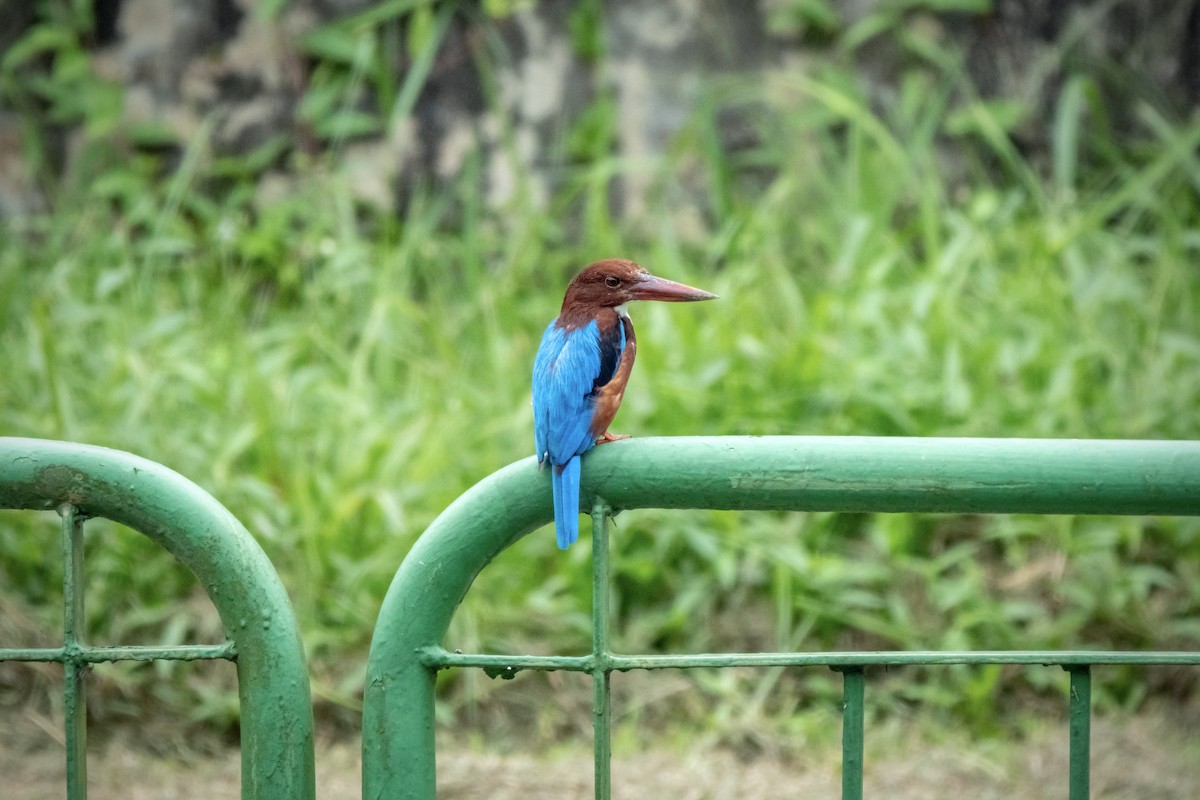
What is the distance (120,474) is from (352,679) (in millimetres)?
1505

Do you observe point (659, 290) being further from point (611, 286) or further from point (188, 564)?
point (188, 564)

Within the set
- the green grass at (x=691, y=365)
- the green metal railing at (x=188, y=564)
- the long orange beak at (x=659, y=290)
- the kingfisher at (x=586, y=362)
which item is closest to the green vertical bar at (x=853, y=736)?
the kingfisher at (x=586, y=362)

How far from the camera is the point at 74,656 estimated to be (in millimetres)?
979

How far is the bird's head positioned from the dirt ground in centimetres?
112

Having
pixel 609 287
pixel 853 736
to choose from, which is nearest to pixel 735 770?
pixel 609 287

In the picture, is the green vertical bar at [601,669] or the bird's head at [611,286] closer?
the green vertical bar at [601,669]

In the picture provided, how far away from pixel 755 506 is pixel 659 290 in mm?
569

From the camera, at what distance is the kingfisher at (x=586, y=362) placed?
117cm

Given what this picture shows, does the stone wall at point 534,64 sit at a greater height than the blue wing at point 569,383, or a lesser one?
greater

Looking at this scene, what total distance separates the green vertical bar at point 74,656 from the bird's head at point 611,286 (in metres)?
0.71

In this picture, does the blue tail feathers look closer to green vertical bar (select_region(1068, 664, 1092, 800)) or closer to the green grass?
green vertical bar (select_region(1068, 664, 1092, 800))

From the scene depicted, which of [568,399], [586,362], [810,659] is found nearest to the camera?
[810,659]

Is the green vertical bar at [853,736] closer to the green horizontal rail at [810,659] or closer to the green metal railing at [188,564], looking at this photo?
the green horizontal rail at [810,659]

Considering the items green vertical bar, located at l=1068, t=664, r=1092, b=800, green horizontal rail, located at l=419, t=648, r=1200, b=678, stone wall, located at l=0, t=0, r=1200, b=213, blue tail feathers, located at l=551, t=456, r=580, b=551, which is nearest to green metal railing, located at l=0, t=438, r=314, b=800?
green horizontal rail, located at l=419, t=648, r=1200, b=678
